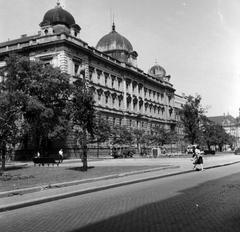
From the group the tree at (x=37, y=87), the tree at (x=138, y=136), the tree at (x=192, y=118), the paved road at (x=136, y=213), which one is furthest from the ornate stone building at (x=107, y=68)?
the paved road at (x=136, y=213)

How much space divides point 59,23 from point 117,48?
72.4ft

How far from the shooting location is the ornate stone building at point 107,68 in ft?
163

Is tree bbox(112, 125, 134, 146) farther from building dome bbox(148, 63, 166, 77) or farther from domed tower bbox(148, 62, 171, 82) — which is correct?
building dome bbox(148, 63, 166, 77)

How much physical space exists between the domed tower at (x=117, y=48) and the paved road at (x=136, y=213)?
6399 centimetres

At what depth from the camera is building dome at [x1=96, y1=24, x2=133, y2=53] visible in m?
74.1

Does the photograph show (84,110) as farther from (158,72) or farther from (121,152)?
(158,72)

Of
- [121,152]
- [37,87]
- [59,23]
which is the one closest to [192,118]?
[121,152]

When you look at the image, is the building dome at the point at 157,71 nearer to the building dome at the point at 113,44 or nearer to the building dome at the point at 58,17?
the building dome at the point at 113,44

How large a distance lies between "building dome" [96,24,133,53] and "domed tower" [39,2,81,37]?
62.9 ft

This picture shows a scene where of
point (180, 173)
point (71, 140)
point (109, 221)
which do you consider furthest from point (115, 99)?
point (109, 221)

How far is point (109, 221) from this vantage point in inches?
284

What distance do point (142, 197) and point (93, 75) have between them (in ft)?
157

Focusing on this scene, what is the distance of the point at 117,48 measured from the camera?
7369cm

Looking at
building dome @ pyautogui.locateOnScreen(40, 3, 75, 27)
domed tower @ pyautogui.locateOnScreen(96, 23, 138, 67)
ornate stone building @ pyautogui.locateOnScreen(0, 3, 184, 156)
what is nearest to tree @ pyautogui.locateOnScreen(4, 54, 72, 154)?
ornate stone building @ pyautogui.locateOnScreen(0, 3, 184, 156)
